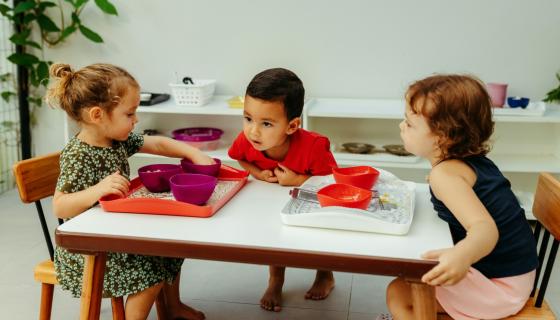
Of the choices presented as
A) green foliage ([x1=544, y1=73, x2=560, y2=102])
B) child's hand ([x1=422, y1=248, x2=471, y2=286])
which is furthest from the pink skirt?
green foliage ([x1=544, y1=73, x2=560, y2=102])

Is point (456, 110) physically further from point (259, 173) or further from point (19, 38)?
point (19, 38)

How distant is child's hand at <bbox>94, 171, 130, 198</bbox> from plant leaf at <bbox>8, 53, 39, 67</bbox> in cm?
232

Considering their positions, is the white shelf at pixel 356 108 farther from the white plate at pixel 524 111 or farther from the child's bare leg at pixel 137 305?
the child's bare leg at pixel 137 305

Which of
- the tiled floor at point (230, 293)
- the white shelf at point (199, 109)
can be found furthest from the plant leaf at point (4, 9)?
the tiled floor at point (230, 293)

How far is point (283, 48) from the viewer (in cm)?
329

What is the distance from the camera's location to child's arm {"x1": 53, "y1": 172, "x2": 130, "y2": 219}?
143 cm

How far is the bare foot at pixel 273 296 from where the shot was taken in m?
2.17

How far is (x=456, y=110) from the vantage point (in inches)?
53.1

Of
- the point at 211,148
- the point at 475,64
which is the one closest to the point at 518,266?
the point at 475,64

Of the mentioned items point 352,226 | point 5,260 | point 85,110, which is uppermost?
point 85,110

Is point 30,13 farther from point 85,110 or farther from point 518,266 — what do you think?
point 518,266

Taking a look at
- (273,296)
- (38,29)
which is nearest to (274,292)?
(273,296)

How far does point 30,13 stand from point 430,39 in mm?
2274

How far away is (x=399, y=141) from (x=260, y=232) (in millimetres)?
2143
